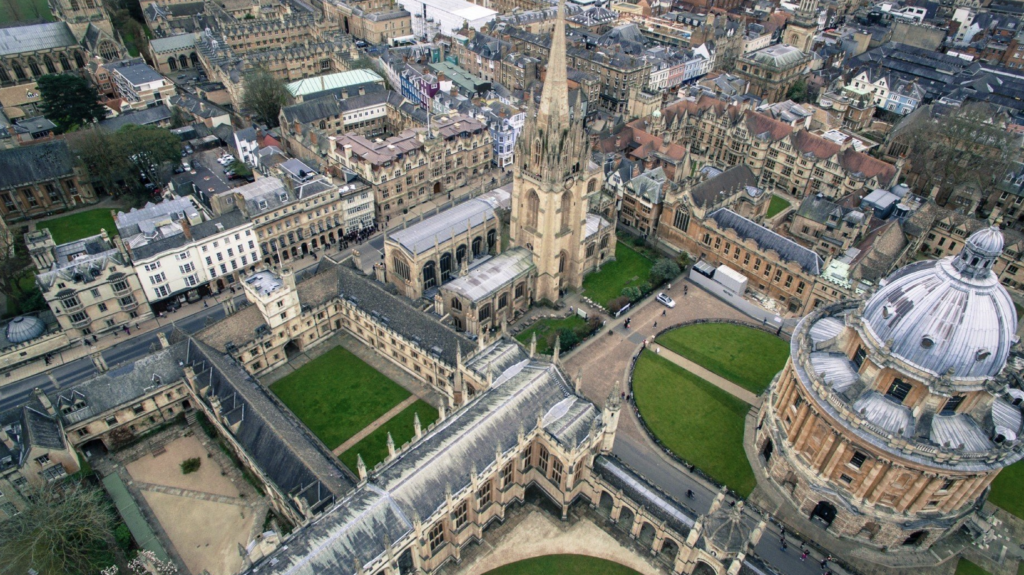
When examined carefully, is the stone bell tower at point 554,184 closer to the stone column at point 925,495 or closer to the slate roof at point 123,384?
the slate roof at point 123,384

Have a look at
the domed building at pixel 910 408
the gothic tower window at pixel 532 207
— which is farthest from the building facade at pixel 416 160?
the domed building at pixel 910 408

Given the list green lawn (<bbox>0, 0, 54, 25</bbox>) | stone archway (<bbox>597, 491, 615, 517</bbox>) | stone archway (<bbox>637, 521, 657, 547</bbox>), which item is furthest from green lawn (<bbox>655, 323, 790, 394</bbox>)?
green lawn (<bbox>0, 0, 54, 25</bbox>)

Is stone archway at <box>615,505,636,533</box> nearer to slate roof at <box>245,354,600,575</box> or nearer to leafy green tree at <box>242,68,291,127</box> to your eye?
slate roof at <box>245,354,600,575</box>

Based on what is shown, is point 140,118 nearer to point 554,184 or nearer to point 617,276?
point 554,184

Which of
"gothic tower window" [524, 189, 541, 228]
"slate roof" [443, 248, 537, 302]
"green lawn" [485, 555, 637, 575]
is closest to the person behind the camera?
"green lawn" [485, 555, 637, 575]

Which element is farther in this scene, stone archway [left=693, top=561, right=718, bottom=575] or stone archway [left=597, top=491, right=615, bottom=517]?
stone archway [left=597, top=491, right=615, bottom=517]

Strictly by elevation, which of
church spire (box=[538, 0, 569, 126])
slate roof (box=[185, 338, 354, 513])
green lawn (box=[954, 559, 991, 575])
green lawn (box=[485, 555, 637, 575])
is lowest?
green lawn (box=[954, 559, 991, 575])

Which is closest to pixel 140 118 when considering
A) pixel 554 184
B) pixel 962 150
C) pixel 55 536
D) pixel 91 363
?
pixel 91 363
